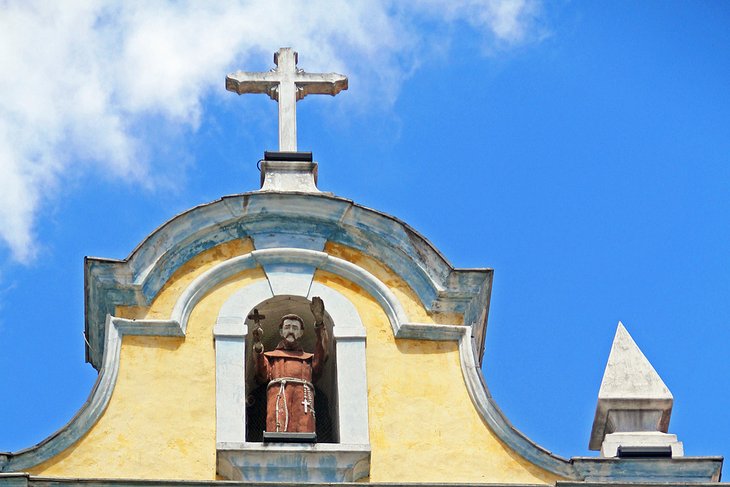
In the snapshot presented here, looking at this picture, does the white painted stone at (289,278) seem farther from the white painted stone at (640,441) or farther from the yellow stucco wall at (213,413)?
the white painted stone at (640,441)

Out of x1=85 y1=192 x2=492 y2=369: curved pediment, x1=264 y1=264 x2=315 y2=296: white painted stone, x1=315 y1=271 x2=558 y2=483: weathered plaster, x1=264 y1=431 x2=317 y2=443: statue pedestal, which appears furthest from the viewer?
x1=264 y1=264 x2=315 y2=296: white painted stone

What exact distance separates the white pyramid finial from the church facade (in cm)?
2

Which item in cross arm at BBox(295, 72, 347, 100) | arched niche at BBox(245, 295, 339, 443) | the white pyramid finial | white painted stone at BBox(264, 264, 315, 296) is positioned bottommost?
the white pyramid finial

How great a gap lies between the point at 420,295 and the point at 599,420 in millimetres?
1943

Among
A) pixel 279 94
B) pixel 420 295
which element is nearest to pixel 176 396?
pixel 420 295

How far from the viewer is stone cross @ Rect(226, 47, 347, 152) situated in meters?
23.7

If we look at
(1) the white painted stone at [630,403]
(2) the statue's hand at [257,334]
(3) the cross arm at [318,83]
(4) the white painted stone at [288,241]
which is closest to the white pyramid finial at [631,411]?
(1) the white painted stone at [630,403]

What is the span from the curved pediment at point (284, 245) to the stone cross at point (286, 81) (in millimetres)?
1797

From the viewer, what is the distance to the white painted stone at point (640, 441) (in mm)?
20625

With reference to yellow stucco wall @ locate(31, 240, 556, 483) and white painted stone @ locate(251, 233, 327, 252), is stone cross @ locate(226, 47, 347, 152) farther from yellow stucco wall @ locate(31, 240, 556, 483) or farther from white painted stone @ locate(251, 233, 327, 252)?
yellow stucco wall @ locate(31, 240, 556, 483)

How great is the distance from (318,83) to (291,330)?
3.12 metres

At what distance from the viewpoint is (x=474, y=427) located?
20.8 m

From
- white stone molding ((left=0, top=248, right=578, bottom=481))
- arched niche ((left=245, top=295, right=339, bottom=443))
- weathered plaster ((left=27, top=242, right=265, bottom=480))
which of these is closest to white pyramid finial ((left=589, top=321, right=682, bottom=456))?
white stone molding ((left=0, top=248, right=578, bottom=481))

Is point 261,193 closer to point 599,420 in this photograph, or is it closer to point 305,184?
point 305,184
